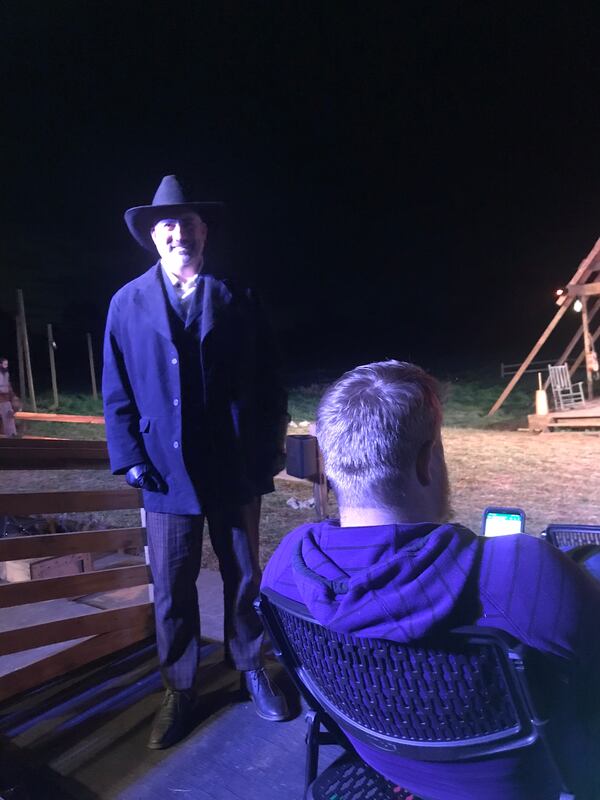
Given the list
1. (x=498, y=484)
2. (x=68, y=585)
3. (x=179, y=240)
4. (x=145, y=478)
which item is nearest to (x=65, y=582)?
(x=68, y=585)

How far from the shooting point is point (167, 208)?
2004 millimetres

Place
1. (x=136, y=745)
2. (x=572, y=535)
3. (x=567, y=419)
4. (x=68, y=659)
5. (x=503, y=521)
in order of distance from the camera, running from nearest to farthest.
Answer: (x=572, y=535)
(x=503, y=521)
(x=136, y=745)
(x=68, y=659)
(x=567, y=419)

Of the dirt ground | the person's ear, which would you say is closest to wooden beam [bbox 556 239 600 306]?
the dirt ground

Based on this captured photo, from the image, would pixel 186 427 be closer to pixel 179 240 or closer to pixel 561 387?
pixel 179 240

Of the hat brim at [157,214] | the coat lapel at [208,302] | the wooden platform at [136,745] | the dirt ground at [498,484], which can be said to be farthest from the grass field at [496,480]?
the hat brim at [157,214]

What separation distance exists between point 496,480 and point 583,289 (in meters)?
6.17

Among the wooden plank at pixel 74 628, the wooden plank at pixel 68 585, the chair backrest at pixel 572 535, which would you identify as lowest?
the wooden plank at pixel 74 628

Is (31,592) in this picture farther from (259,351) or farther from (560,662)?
(560,662)

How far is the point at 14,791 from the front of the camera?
1.77 metres

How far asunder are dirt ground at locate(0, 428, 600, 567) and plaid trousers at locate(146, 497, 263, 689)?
2.04 m

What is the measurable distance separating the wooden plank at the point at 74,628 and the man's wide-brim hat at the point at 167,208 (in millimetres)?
1532

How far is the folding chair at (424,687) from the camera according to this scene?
32.2 inches

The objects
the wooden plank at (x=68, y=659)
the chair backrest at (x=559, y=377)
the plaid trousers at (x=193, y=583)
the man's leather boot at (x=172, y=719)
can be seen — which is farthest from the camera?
the chair backrest at (x=559, y=377)

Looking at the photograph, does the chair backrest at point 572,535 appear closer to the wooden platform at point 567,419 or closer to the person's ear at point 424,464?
the person's ear at point 424,464
